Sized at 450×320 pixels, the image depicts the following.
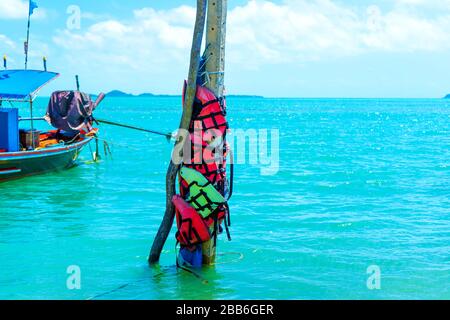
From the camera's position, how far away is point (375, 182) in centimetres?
2380

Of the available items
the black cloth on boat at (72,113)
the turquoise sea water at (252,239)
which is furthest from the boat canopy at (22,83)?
the black cloth on boat at (72,113)

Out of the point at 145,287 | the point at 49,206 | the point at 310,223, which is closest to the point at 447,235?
the point at 310,223

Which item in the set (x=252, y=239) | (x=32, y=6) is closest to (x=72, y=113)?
(x=252, y=239)

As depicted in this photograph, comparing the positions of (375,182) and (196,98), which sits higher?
(196,98)

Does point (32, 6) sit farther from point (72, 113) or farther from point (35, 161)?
point (72, 113)

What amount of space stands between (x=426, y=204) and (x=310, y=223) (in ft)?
17.2

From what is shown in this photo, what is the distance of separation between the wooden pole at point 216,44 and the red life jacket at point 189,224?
0.23 m

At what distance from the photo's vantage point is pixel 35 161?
23.0 meters

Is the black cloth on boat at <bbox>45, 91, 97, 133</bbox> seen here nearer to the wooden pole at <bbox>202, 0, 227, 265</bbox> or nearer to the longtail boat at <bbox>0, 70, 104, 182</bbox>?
the wooden pole at <bbox>202, 0, 227, 265</bbox>

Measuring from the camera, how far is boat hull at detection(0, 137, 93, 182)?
21.6 m

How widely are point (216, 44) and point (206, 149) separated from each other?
1.70 metres

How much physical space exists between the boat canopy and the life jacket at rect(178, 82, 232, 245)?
15464 mm
